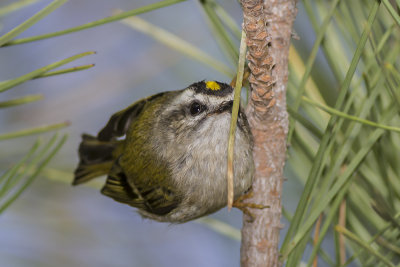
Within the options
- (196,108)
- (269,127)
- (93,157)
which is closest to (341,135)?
(269,127)

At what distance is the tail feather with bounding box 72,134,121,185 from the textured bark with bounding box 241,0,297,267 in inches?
31.9

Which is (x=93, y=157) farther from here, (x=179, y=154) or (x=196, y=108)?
(x=196, y=108)

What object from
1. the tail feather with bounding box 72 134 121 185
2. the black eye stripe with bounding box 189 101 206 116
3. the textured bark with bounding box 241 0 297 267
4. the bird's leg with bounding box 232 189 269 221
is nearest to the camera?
the textured bark with bounding box 241 0 297 267

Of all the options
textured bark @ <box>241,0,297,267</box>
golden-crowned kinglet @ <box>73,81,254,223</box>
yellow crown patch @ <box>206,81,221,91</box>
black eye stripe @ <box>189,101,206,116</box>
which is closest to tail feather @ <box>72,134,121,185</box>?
golden-crowned kinglet @ <box>73,81,254,223</box>

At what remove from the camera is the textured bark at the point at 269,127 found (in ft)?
2.58

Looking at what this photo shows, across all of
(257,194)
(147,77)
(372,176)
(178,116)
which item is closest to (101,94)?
(147,77)

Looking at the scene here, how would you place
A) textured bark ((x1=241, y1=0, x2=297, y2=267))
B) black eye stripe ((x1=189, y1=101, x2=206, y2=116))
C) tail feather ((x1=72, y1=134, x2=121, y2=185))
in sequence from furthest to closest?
tail feather ((x1=72, y1=134, x2=121, y2=185))
black eye stripe ((x1=189, y1=101, x2=206, y2=116))
textured bark ((x1=241, y1=0, x2=297, y2=267))

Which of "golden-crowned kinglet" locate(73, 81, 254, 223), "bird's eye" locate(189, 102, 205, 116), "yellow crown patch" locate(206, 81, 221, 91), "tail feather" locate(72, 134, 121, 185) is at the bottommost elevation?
"tail feather" locate(72, 134, 121, 185)

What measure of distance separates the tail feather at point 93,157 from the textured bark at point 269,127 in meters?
0.81

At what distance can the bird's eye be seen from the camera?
113 cm

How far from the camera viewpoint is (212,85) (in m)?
1.08

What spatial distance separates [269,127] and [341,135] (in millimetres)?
188

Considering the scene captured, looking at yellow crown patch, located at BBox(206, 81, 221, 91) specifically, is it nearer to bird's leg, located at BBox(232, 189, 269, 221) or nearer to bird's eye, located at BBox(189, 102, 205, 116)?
bird's eye, located at BBox(189, 102, 205, 116)

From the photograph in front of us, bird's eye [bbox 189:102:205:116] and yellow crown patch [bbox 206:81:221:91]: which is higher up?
yellow crown patch [bbox 206:81:221:91]
